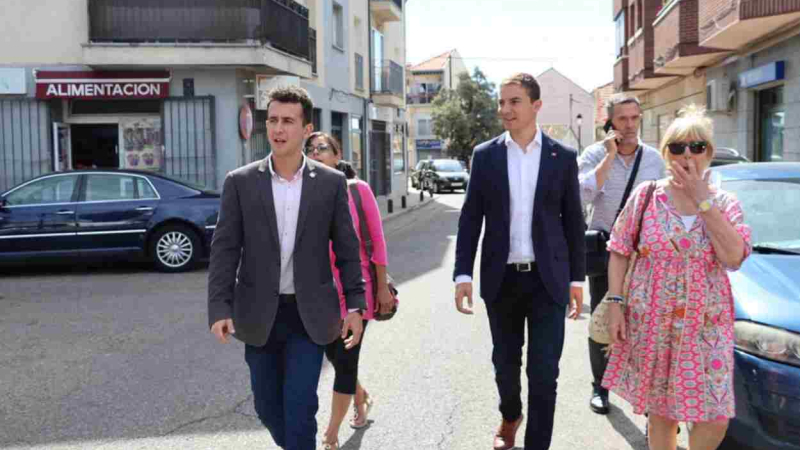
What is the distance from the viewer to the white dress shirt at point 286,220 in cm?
351

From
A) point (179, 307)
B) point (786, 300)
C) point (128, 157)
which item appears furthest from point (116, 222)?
point (786, 300)

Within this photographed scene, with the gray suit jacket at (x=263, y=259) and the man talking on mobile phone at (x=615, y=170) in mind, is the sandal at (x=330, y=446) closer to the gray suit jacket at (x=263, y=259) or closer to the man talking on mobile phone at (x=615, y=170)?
the gray suit jacket at (x=263, y=259)

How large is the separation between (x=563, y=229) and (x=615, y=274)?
1.87 feet

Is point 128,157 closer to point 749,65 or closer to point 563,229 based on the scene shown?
point 749,65

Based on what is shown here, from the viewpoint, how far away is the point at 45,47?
17.4 m

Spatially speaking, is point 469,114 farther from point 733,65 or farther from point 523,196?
point 523,196

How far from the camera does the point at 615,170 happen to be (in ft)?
16.5

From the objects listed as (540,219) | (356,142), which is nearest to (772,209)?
(540,219)

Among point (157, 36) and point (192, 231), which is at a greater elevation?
point (157, 36)

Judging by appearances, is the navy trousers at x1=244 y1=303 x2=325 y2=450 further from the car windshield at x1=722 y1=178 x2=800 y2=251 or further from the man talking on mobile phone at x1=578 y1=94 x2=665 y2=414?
the car windshield at x1=722 y1=178 x2=800 y2=251

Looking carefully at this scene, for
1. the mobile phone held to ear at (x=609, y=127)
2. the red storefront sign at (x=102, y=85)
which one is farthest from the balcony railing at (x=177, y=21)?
the mobile phone held to ear at (x=609, y=127)

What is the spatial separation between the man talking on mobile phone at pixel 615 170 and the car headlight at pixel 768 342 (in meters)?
1.24

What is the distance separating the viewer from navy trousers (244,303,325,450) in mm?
3457

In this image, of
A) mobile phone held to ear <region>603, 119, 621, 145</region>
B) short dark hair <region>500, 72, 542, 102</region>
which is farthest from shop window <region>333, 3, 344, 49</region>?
short dark hair <region>500, 72, 542, 102</region>
